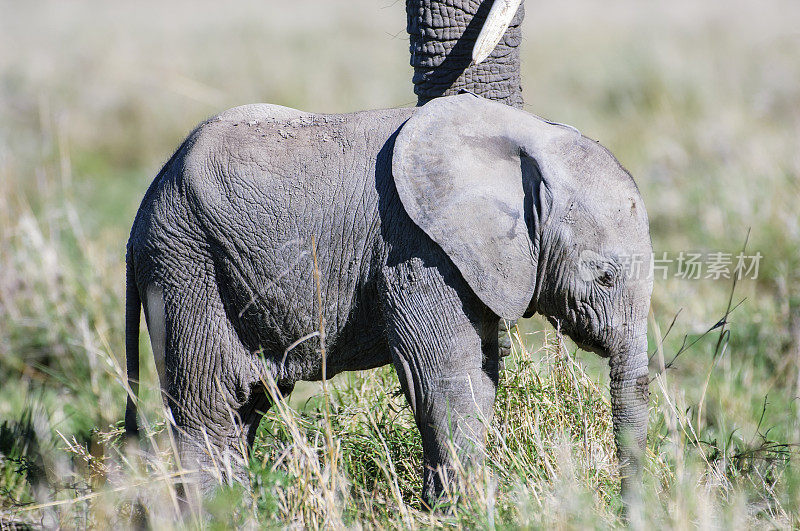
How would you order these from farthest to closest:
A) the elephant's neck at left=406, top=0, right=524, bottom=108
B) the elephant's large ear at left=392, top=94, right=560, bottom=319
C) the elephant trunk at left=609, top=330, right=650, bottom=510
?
the elephant's neck at left=406, top=0, right=524, bottom=108 < the elephant trunk at left=609, top=330, right=650, bottom=510 < the elephant's large ear at left=392, top=94, right=560, bottom=319

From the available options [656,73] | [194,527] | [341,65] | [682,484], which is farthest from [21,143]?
[682,484]

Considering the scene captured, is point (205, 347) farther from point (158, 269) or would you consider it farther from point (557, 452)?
point (557, 452)

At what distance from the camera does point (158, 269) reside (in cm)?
358

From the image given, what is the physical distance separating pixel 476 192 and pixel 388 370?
1.46 m

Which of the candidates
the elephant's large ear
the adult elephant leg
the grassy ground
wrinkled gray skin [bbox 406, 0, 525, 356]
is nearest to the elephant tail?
the grassy ground

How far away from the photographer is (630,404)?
354 centimetres

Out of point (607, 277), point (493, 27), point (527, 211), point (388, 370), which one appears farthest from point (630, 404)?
point (493, 27)

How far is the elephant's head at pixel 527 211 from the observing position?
130 inches

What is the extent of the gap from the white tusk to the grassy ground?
4.05 ft

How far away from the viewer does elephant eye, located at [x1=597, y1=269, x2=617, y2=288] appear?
11.1 ft

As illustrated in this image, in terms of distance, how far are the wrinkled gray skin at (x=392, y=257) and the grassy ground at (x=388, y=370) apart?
22 centimetres

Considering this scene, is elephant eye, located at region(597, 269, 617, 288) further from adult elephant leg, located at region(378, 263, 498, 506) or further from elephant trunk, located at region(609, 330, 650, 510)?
adult elephant leg, located at region(378, 263, 498, 506)

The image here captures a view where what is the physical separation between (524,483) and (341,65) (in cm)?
1294

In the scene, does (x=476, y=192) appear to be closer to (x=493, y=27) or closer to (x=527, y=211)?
(x=527, y=211)
